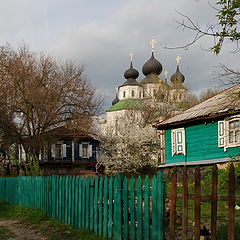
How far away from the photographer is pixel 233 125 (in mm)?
20062

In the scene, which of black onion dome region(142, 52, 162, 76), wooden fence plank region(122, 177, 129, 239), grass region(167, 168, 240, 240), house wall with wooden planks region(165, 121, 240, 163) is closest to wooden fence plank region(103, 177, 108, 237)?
wooden fence plank region(122, 177, 129, 239)

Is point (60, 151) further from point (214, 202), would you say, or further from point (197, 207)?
point (214, 202)

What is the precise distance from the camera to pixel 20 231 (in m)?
9.80

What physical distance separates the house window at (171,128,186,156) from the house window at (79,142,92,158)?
22.6 m

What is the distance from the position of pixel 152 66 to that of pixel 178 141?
139ft

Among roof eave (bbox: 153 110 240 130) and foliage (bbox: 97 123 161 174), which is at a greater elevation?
roof eave (bbox: 153 110 240 130)

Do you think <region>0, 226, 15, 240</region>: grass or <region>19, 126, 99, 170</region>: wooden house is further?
<region>19, 126, 99, 170</region>: wooden house

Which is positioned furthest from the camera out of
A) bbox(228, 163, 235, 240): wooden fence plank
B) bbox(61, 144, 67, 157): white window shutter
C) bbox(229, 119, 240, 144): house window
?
bbox(61, 144, 67, 157): white window shutter

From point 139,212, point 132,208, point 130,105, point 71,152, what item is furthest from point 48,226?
point 130,105

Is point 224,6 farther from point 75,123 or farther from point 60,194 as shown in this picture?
point 75,123

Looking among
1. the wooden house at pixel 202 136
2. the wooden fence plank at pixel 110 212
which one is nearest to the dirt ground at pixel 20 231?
the wooden fence plank at pixel 110 212

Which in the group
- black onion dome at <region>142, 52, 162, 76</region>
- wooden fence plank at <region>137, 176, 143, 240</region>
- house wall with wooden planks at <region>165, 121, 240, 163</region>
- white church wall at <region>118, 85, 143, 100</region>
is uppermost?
black onion dome at <region>142, 52, 162, 76</region>

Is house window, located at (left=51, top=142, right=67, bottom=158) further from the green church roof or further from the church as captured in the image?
the green church roof

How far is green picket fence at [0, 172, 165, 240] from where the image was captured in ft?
20.5
